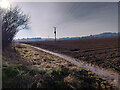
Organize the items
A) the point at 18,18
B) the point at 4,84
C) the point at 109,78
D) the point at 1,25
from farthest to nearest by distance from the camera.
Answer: the point at 18,18 → the point at 1,25 → the point at 109,78 → the point at 4,84

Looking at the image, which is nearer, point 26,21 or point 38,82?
point 38,82

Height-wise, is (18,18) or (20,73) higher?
(18,18)

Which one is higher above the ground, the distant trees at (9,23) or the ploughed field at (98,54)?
the distant trees at (9,23)

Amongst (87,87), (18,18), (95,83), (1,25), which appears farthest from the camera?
(18,18)

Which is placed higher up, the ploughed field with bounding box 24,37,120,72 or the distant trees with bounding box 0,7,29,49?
the distant trees with bounding box 0,7,29,49

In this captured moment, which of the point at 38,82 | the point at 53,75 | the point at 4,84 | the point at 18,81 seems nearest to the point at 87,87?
the point at 53,75

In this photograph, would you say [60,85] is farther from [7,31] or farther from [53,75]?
[7,31]

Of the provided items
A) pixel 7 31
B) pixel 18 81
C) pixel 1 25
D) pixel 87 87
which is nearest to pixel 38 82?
pixel 18 81

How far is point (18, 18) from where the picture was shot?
11.7 metres

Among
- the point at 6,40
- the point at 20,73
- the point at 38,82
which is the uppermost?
the point at 6,40

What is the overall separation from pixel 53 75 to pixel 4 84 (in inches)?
82.4

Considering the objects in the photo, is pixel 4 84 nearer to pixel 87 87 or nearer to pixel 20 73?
pixel 20 73

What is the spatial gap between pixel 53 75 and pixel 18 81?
160 centimetres

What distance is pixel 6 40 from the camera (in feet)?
31.4
